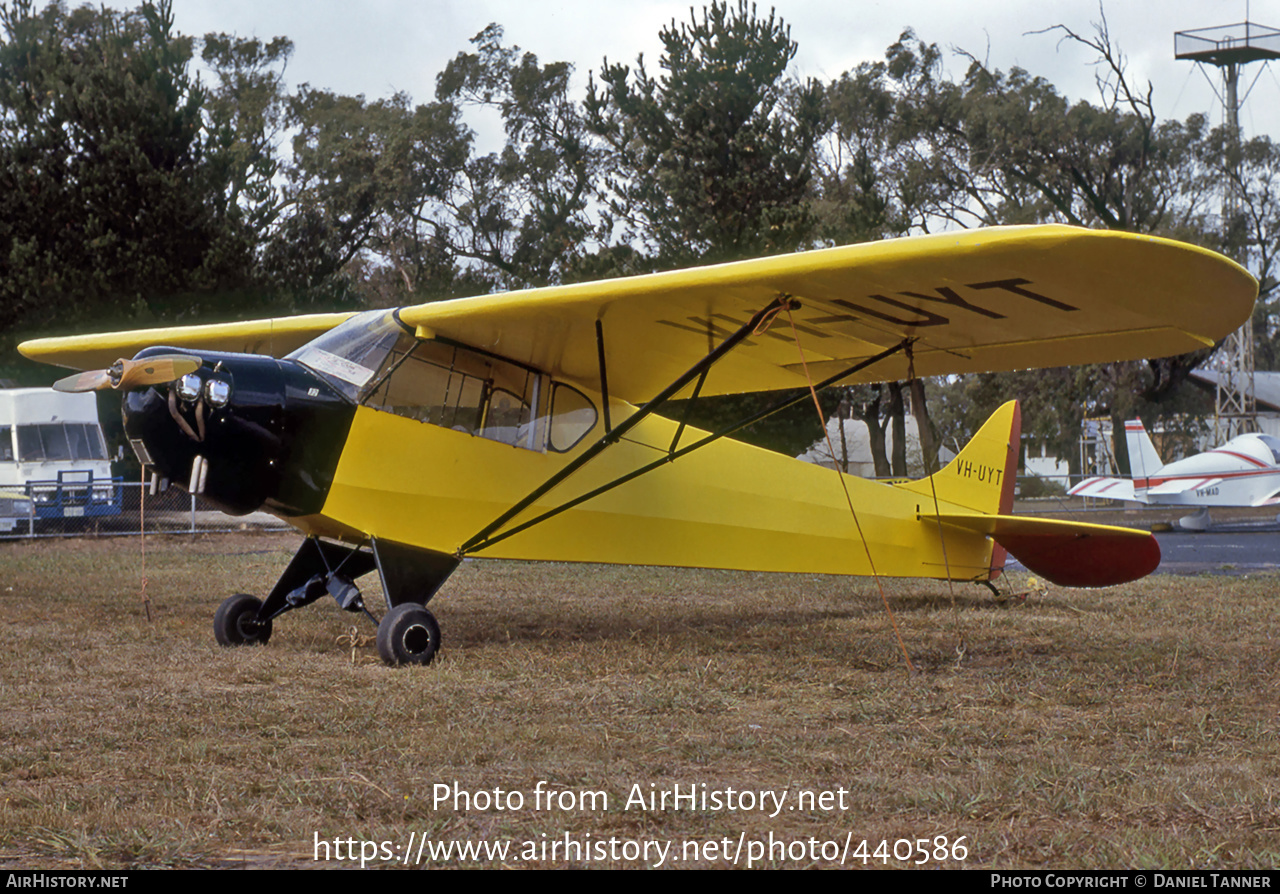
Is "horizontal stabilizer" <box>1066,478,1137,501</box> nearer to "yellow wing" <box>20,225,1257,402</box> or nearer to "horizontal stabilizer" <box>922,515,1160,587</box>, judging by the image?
"horizontal stabilizer" <box>922,515,1160,587</box>

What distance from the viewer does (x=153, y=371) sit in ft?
19.7

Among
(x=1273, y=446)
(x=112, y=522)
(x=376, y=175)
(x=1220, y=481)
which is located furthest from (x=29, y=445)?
(x=1273, y=446)

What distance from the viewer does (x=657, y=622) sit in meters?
8.93

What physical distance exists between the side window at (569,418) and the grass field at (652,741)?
4.73ft

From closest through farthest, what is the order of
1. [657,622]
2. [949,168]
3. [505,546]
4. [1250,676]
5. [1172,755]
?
[1172,755], [1250,676], [505,546], [657,622], [949,168]

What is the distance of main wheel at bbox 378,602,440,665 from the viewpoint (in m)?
6.40

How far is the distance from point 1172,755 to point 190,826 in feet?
11.7

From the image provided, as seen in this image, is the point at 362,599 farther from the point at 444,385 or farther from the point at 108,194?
the point at 108,194

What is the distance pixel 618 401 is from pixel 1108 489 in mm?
23005

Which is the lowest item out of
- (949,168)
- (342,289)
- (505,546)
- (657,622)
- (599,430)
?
(657,622)

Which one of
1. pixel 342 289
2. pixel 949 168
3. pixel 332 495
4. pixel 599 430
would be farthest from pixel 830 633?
pixel 949 168

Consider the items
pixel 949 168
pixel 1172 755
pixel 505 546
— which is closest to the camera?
pixel 1172 755
